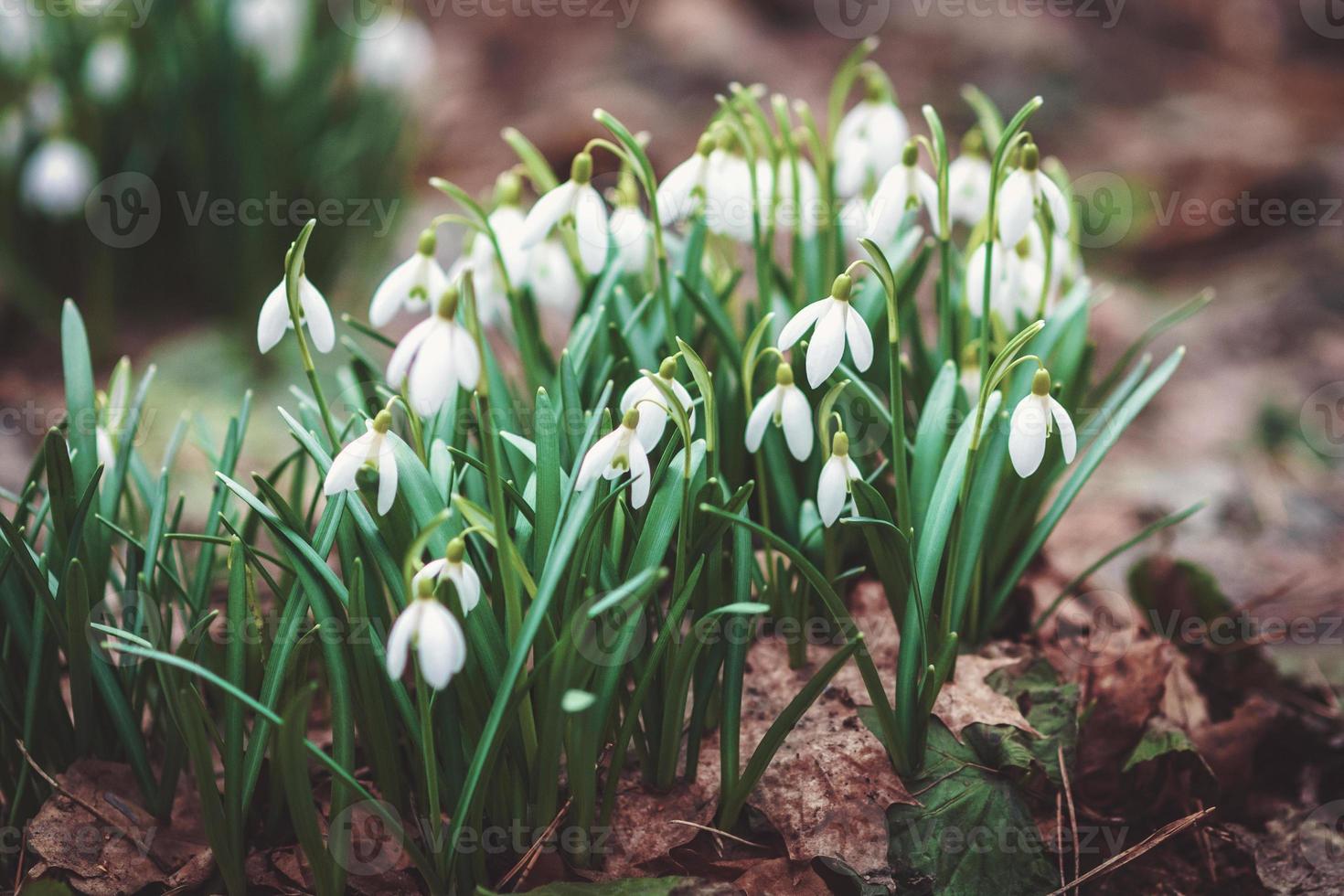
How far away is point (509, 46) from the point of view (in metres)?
4.93

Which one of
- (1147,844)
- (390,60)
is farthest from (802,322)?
(390,60)

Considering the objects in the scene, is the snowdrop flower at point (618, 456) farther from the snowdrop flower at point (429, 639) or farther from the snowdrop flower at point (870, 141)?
the snowdrop flower at point (870, 141)

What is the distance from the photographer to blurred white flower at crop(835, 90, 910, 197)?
1.77 m

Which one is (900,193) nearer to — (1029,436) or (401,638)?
(1029,436)

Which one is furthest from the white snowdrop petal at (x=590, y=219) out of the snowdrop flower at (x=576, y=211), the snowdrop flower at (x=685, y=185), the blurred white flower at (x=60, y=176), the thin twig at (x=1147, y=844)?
the blurred white flower at (x=60, y=176)

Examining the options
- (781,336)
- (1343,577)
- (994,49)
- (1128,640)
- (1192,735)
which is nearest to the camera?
(781,336)

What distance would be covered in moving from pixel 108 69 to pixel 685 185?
6.80ft

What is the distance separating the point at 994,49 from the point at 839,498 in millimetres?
4185

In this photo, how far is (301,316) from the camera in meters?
1.26

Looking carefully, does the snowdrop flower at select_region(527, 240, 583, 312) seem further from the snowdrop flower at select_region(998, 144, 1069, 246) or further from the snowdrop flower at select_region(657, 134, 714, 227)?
the snowdrop flower at select_region(998, 144, 1069, 246)

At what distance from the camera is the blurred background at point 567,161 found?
2.74 m

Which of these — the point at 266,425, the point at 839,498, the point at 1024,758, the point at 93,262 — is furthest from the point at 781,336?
the point at 93,262

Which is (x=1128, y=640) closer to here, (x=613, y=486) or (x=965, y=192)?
(x=965, y=192)

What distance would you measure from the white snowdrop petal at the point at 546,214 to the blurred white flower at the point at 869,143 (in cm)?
60
